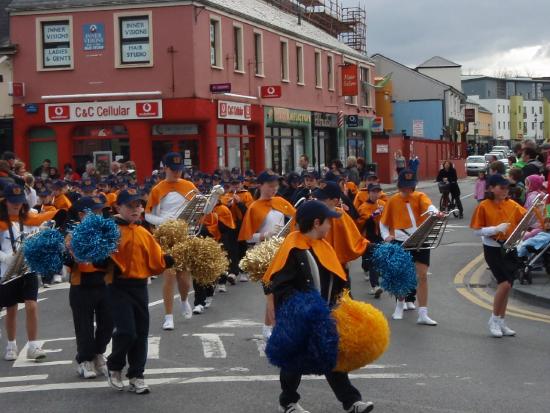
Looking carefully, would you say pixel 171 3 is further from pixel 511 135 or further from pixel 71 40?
pixel 511 135

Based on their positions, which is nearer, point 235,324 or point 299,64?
point 235,324

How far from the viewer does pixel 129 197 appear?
8391mm

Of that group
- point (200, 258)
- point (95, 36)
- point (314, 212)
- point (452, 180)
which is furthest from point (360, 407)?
point (95, 36)

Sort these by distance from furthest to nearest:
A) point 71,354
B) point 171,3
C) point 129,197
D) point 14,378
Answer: point 171,3 → point 71,354 → point 14,378 → point 129,197

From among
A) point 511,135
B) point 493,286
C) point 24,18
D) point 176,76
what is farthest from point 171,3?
point 511,135

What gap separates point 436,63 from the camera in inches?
3457

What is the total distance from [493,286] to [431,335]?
180 inches

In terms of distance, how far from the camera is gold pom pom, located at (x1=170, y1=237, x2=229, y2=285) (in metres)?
10.3

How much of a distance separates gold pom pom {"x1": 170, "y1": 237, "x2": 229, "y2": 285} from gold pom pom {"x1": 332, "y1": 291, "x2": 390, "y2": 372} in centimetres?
370

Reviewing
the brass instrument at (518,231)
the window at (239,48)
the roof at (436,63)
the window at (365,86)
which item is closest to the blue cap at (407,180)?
the brass instrument at (518,231)

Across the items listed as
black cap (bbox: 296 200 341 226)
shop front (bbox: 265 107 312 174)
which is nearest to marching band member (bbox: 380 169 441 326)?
black cap (bbox: 296 200 341 226)

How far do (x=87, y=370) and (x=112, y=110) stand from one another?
23.6m

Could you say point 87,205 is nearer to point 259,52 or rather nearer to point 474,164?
point 259,52

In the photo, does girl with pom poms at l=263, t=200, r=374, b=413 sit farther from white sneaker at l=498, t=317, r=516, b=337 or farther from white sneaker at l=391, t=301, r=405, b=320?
white sneaker at l=391, t=301, r=405, b=320
